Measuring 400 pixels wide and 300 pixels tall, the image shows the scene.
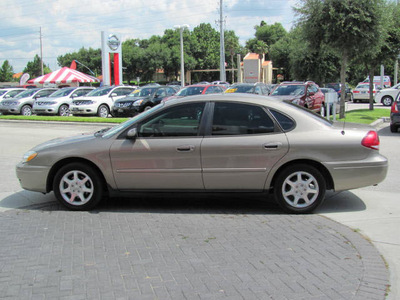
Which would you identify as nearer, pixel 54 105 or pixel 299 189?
pixel 299 189

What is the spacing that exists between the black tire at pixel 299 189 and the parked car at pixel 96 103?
17724 millimetres

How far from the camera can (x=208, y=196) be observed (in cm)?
597

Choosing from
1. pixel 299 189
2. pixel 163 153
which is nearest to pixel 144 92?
pixel 163 153

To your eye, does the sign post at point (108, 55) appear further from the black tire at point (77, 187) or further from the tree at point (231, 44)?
the tree at point (231, 44)

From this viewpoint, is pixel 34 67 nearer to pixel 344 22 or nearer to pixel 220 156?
pixel 344 22

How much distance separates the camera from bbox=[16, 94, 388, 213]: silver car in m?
5.77

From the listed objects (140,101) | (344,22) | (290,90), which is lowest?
(140,101)

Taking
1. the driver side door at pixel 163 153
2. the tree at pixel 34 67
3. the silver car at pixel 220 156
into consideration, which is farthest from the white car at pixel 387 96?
the tree at pixel 34 67

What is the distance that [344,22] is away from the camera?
666 inches

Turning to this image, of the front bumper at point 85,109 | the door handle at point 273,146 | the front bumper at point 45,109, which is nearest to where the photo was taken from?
the door handle at point 273,146

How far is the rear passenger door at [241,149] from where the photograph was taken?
5746 mm

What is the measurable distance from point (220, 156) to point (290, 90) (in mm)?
13916

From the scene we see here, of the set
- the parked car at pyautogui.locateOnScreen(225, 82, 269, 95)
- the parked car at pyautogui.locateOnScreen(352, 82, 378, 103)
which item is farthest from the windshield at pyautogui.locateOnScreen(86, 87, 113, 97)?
the parked car at pyautogui.locateOnScreen(352, 82, 378, 103)

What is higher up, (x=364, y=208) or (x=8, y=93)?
(x=8, y=93)
